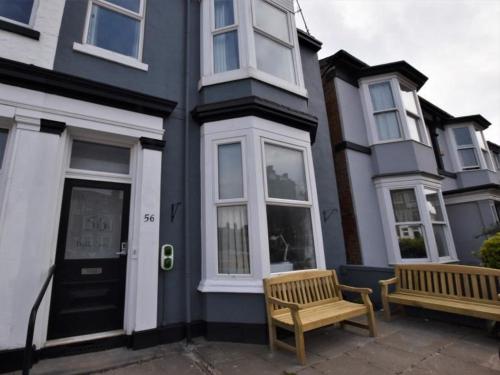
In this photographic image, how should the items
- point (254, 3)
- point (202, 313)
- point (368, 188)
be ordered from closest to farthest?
point (202, 313) → point (254, 3) → point (368, 188)

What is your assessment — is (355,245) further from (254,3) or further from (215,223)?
(254,3)

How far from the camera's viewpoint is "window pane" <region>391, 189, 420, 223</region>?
24.1 feet

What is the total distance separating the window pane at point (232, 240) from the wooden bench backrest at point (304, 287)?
0.54 meters

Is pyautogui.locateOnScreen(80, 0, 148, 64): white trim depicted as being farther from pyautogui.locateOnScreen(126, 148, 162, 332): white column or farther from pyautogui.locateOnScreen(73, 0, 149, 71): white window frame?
→ pyautogui.locateOnScreen(126, 148, 162, 332): white column

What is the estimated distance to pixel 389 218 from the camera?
7328 mm

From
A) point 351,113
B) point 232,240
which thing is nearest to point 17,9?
point 232,240

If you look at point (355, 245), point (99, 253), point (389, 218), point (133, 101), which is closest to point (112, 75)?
point (133, 101)

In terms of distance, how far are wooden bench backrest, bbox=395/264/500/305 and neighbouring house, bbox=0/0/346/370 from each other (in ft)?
4.78

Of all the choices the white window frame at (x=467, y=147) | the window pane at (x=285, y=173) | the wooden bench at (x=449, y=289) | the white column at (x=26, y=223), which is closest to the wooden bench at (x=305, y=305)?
the wooden bench at (x=449, y=289)

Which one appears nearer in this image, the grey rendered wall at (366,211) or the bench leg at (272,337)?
the bench leg at (272,337)

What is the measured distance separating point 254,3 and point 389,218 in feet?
21.1

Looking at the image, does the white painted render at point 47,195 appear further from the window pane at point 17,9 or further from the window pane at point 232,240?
the window pane at point 17,9

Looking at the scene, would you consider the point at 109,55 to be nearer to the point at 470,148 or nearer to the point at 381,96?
the point at 381,96

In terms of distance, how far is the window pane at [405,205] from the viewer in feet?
24.1
